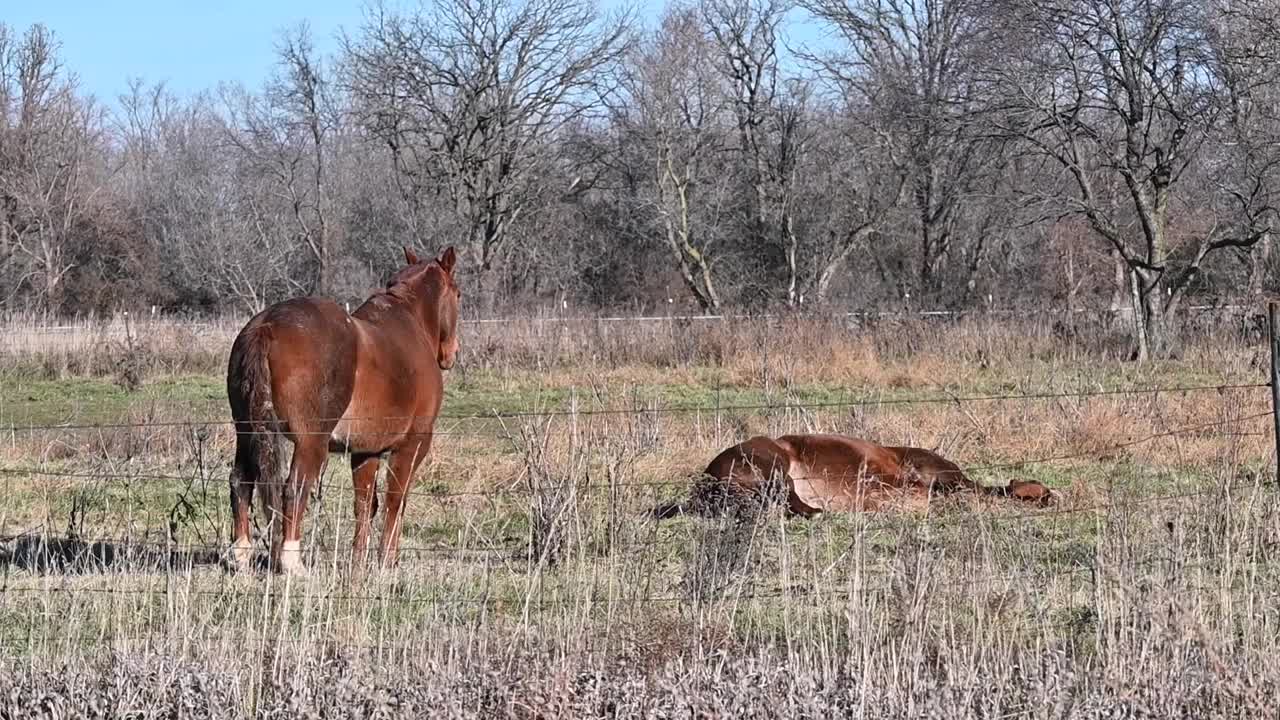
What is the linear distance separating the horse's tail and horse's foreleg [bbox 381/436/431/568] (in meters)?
0.65

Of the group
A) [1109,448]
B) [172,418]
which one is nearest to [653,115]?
[172,418]

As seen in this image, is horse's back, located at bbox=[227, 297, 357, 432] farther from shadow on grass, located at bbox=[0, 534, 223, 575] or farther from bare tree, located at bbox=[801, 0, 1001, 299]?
bare tree, located at bbox=[801, 0, 1001, 299]

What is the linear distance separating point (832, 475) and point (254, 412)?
150 inches

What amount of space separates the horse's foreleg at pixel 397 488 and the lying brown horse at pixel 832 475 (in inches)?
59.0

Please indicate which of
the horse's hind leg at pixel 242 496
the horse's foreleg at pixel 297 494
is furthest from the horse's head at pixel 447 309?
the horse's hind leg at pixel 242 496

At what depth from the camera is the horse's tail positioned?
6.55 metres

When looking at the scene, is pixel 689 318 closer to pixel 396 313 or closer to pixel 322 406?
pixel 396 313

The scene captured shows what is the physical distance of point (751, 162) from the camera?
121 ft

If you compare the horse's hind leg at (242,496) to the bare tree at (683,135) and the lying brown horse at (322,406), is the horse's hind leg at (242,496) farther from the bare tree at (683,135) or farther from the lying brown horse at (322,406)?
the bare tree at (683,135)

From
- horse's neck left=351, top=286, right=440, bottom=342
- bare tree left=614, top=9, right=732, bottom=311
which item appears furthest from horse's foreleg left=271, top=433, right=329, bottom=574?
bare tree left=614, top=9, right=732, bottom=311

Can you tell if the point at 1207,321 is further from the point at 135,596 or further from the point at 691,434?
the point at 135,596

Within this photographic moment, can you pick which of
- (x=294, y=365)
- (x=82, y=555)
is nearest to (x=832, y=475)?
(x=294, y=365)

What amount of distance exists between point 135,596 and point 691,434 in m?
6.70

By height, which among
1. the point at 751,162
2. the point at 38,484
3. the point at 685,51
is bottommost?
the point at 38,484
